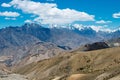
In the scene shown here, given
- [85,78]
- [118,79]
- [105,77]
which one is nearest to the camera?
[118,79]

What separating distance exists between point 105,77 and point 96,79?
5.50 meters

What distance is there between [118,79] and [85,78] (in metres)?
36.0

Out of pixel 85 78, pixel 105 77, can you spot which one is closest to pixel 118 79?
pixel 105 77

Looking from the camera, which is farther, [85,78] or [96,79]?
[85,78]

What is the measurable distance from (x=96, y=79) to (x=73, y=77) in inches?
832

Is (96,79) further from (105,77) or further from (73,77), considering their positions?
(73,77)

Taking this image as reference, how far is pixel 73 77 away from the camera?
427 feet

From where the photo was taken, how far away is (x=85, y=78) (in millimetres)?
124750

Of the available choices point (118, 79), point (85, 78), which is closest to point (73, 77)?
point (85, 78)

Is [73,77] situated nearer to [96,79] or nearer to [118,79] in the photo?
[96,79]

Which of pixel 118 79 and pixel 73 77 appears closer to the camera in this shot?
pixel 118 79

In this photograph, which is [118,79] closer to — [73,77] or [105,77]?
[105,77]

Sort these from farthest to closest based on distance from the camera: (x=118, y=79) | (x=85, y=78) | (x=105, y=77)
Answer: (x=85, y=78) → (x=105, y=77) → (x=118, y=79)

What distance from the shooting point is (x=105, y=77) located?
10569 centimetres
